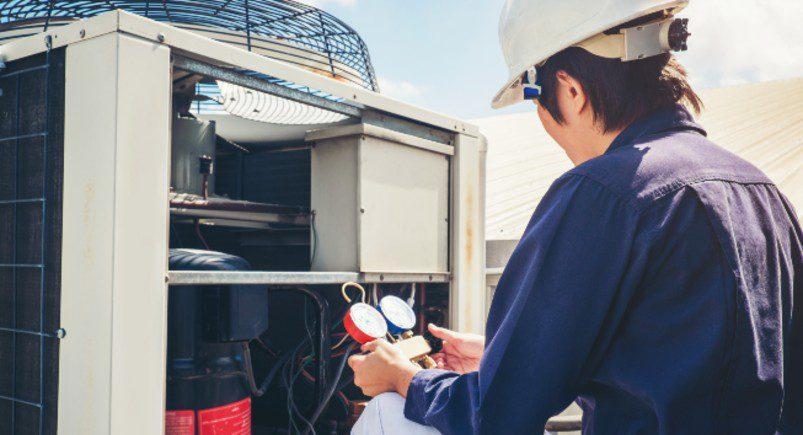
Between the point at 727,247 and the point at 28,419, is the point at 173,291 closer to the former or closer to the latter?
the point at 28,419

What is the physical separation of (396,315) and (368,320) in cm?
12

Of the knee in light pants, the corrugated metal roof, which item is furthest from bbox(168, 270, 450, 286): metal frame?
the corrugated metal roof

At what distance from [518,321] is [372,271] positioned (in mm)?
781

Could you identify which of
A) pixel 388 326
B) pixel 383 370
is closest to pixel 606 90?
pixel 383 370

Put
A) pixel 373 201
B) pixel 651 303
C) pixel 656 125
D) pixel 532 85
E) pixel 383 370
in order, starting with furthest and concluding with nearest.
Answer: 1. pixel 373 201
2. pixel 383 370
3. pixel 532 85
4. pixel 656 125
5. pixel 651 303

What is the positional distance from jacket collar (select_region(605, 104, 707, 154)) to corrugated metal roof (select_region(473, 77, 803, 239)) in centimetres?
840

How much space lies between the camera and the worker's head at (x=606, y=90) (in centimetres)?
105

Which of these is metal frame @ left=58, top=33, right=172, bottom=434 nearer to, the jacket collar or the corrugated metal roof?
the jacket collar

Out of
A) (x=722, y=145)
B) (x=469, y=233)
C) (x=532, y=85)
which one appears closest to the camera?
(x=532, y=85)

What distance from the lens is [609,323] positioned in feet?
2.92

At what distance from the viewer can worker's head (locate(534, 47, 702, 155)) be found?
1.05 meters

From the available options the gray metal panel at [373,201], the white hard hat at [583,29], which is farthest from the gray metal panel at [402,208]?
the white hard hat at [583,29]

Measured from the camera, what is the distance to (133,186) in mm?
1098

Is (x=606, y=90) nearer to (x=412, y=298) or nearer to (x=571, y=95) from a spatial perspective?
(x=571, y=95)
